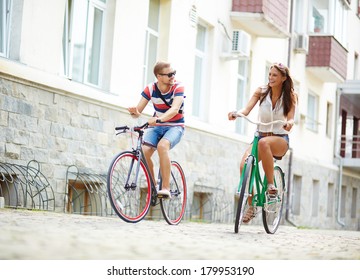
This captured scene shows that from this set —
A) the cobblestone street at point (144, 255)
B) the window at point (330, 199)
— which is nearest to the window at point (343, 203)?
the window at point (330, 199)

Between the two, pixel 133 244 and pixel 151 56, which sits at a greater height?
pixel 151 56

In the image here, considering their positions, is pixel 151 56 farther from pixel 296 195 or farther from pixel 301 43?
pixel 296 195

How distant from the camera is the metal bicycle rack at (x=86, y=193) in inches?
457

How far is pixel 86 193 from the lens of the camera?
40.4 ft

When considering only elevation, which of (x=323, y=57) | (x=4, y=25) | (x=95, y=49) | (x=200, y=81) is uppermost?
(x=323, y=57)

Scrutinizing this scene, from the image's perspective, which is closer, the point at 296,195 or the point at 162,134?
the point at 162,134

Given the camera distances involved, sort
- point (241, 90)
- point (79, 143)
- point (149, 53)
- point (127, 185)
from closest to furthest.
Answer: point (127, 185)
point (79, 143)
point (149, 53)
point (241, 90)

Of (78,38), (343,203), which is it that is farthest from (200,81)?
(343,203)

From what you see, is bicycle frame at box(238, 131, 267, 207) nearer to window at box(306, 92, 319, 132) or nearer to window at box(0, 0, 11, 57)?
window at box(0, 0, 11, 57)

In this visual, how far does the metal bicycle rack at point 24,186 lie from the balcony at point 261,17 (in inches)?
314

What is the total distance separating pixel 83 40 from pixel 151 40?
2.53m

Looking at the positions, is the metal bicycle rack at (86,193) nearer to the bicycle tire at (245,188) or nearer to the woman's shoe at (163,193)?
the woman's shoe at (163,193)
